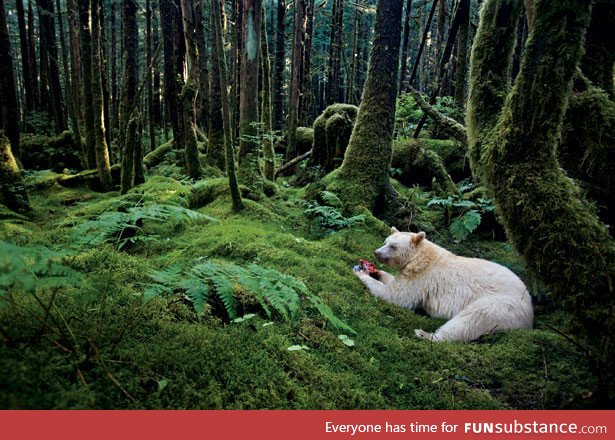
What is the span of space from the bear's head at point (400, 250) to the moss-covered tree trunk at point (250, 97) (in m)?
4.14

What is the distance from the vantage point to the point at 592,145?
172 inches

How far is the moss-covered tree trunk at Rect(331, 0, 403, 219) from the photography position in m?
8.01

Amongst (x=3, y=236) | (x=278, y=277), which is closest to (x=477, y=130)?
(x=278, y=277)

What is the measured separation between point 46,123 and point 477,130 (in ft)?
90.2

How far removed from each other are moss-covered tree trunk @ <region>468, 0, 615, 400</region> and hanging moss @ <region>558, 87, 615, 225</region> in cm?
125

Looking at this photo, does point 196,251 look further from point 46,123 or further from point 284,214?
point 46,123

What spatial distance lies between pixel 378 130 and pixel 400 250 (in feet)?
12.2

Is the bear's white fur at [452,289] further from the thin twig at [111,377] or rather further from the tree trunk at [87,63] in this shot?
the tree trunk at [87,63]

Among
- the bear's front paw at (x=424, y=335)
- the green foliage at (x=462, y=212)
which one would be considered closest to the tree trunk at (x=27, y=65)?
the green foliage at (x=462, y=212)

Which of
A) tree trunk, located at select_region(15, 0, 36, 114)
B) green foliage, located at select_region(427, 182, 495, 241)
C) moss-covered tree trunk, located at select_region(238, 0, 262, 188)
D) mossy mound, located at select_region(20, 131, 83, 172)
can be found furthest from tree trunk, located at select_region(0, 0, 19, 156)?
tree trunk, located at select_region(15, 0, 36, 114)

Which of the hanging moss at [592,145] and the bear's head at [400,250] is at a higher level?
the hanging moss at [592,145]

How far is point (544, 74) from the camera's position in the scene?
3.39 m

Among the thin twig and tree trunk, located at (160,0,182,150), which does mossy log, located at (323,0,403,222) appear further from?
tree trunk, located at (160,0,182,150)

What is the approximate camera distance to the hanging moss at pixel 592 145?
425cm
